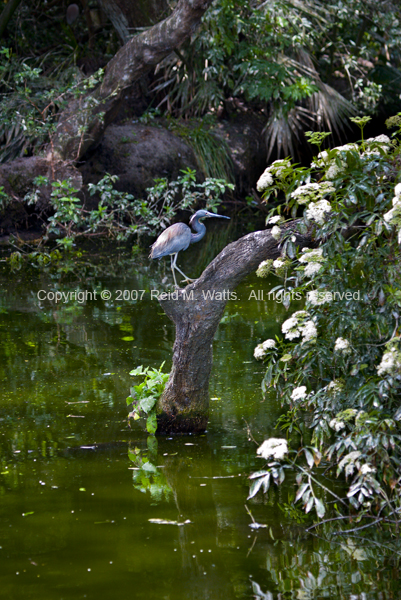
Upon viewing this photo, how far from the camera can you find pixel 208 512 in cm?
321

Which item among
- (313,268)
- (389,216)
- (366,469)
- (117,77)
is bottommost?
(366,469)

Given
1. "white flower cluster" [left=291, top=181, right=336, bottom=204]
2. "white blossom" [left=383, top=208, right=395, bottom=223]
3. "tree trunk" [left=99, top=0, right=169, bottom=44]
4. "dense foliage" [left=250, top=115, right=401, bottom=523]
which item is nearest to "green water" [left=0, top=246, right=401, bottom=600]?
"dense foliage" [left=250, top=115, right=401, bottom=523]

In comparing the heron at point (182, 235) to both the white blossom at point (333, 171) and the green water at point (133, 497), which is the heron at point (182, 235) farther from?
the white blossom at point (333, 171)

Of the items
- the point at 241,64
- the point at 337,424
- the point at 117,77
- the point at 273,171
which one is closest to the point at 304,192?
the point at 273,171

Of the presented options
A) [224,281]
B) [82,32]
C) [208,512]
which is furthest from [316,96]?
[208,512]

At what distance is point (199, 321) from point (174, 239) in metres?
1.27

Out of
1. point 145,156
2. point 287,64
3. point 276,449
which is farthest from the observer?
point 145,156

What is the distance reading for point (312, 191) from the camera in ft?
10.9

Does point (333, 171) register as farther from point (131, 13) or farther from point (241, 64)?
point (131, 13)

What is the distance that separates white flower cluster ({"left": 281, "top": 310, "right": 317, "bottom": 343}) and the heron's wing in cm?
190

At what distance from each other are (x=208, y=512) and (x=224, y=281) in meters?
1.28

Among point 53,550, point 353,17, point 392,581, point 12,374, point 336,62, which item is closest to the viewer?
point 392,581

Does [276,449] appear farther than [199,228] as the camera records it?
No

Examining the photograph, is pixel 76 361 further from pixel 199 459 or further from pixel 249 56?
pixel 249 56
